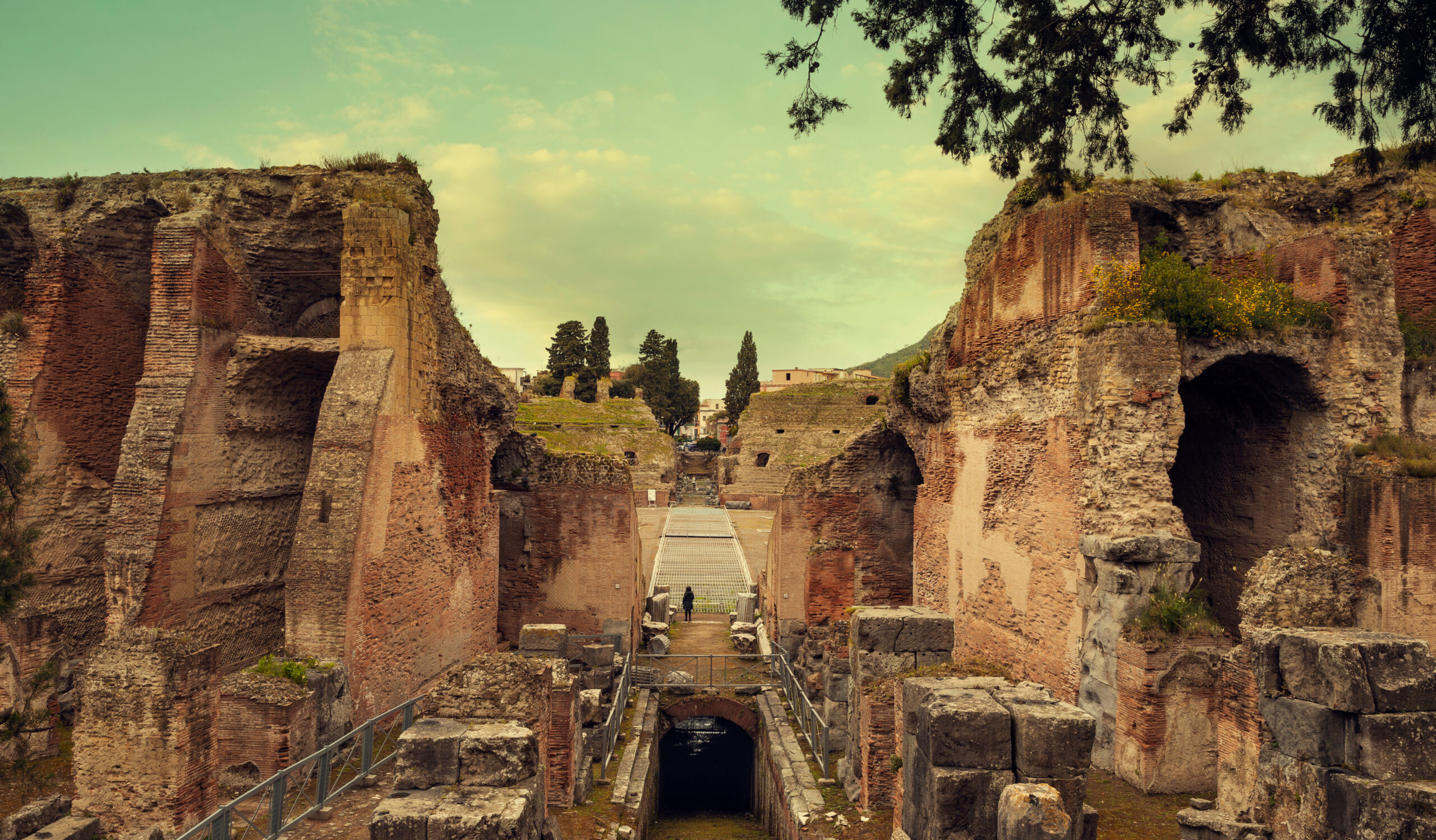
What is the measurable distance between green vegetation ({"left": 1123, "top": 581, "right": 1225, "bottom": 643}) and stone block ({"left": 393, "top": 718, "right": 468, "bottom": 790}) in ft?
22.8

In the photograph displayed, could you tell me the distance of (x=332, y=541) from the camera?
912cm

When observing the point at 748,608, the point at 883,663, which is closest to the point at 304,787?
the point at 883,663

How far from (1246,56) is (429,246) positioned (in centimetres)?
979

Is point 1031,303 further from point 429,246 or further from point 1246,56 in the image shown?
point 429,246

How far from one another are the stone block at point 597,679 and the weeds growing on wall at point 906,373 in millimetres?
7182

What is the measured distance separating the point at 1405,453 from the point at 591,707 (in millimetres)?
10211

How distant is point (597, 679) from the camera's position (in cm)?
1222

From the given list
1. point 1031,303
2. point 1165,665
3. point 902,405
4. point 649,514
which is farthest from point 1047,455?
point 649,514

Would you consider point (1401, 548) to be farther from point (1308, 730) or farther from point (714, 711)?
point (714, 711)

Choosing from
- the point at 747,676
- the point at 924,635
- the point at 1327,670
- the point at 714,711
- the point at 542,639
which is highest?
the point at 1327,670

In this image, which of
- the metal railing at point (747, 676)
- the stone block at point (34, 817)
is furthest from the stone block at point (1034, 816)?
the stone block at point (34, 817)

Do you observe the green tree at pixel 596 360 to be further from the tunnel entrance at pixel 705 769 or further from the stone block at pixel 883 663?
the stone block at pixel 883 663

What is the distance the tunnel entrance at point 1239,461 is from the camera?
10.1 m

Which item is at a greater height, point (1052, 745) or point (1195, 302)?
point (1195, 302)
